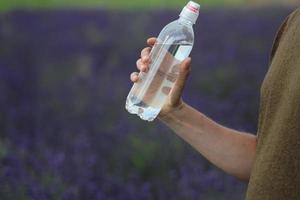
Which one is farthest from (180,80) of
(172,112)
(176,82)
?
(172,112)

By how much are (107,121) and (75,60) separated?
227 cm

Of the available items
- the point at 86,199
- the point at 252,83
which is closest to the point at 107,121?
the point at 252,83

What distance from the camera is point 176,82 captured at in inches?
86.2

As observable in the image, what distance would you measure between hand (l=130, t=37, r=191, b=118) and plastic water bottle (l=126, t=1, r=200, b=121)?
0.6 inches

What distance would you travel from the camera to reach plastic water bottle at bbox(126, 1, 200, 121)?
2.25 m

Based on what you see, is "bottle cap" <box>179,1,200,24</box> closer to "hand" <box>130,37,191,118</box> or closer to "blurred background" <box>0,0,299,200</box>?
"hand" <box>130,37,191,118</box>

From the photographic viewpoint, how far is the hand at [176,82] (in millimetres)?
2138

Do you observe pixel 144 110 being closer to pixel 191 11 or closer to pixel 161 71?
pixel 161 71

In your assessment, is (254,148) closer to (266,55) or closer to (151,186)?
(151,186)

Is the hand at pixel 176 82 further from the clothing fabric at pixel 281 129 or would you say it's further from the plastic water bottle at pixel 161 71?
the clothing fabric at pixel 281 129

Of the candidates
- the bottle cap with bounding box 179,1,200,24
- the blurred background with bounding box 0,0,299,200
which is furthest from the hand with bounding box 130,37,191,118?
the blurred background with bounding box 0,0,299,200

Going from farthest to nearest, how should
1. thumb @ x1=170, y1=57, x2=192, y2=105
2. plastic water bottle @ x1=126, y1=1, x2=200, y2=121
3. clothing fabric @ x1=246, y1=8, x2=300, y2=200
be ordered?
plastic water bottle @ x1=126, y1=1, x2=200, y2=121, thumb @ x1=170, y1=57, x2=192, y2=105, clothing fabric @ x1=246, y1=8, x2=300, y2=200

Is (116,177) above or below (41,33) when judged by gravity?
above

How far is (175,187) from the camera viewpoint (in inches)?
155
